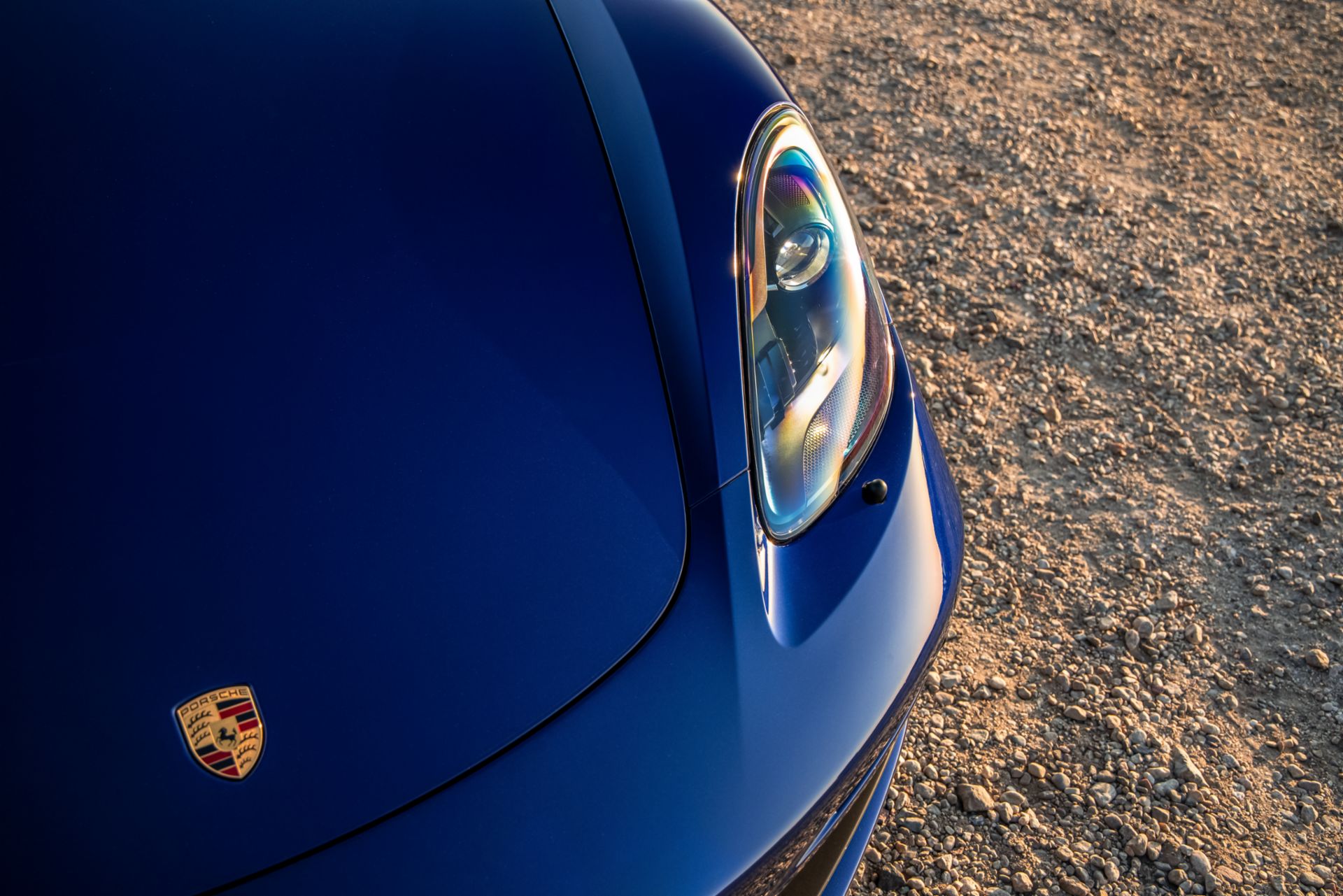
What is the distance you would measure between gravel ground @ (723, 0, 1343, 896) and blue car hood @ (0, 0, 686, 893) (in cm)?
93

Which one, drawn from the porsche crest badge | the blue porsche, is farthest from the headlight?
the porsche crest badge

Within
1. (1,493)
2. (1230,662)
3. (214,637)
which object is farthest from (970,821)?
(1,493)

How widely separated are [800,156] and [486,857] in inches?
38.8

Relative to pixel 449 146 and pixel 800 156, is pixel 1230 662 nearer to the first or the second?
pixel 800 156

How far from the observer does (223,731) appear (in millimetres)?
1032

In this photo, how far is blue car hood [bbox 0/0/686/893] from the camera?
1034 mm

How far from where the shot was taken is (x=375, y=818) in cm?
102

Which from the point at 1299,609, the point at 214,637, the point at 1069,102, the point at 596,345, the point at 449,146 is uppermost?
the point at 449,146

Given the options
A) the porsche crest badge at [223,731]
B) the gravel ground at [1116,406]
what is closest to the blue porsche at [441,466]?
the porsche crest badge at [223,731]

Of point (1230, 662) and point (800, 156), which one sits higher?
point (800, 156)

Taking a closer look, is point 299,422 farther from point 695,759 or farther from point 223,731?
point 695,759

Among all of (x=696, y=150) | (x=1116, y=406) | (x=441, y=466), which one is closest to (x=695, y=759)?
(x=441, y=466)

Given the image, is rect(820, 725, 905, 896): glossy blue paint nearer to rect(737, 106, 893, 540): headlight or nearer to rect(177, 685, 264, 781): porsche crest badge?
rect(737, 106, 893, 540): headlight

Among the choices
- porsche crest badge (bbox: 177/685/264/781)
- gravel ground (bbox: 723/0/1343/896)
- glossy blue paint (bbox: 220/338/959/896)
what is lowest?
gravel ground (bbox: 723/0/1343/896)
